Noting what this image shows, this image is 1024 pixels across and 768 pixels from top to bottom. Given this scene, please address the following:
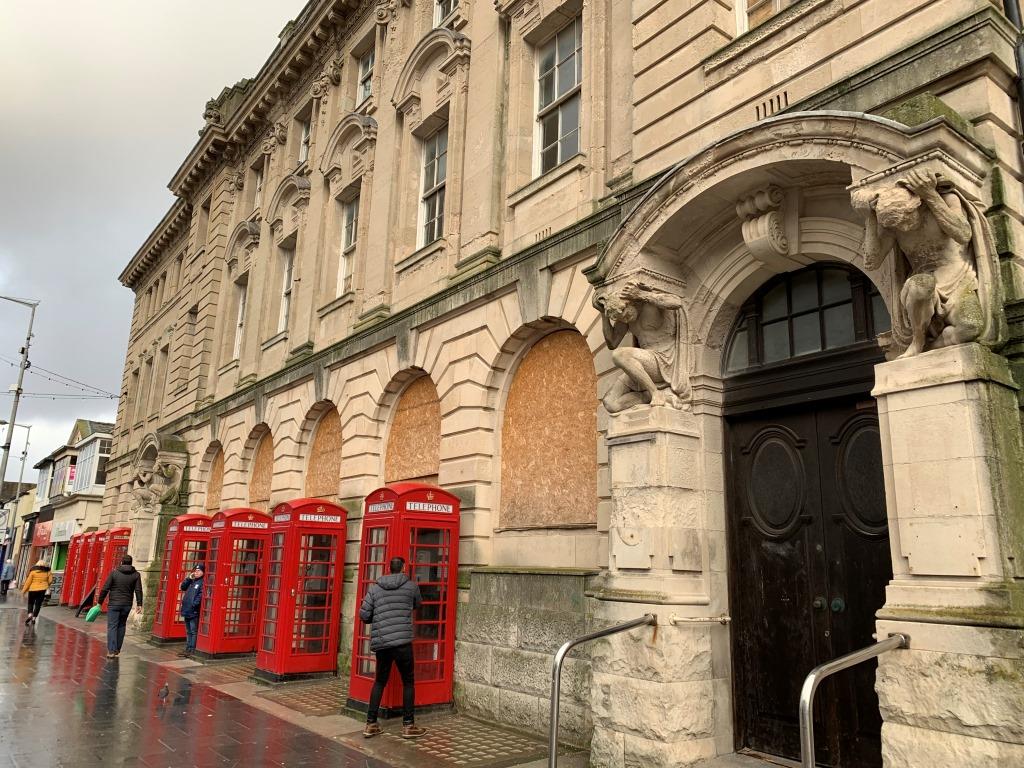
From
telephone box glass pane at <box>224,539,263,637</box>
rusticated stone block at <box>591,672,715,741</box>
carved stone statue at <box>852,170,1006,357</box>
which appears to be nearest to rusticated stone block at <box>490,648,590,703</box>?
rusticated stone block at <box>591,672,715,741</box>

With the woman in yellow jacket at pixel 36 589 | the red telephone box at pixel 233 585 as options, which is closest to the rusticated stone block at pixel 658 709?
the red telephone box at pixel 233 585

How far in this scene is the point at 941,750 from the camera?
4.73 m

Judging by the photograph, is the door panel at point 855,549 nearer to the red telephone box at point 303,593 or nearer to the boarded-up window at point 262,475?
the red telephone box at point 303,593

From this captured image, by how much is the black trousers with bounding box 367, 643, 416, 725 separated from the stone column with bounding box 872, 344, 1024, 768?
17.6 ft

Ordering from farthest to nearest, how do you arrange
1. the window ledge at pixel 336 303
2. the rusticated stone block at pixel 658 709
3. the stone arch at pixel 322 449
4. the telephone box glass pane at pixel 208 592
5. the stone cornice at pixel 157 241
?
1. the stone cornice at pixel 157 241
2. the window ledge at pixel 336 303
3. the telephone box glass pane at pixel 208 592
4. the stone arch at pixel 322 449
5. the rusticated stone block at pixel 658 709

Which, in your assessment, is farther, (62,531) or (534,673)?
(62,531)

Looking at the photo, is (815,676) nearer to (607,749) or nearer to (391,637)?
(607,749)

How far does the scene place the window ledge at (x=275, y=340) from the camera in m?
18.1

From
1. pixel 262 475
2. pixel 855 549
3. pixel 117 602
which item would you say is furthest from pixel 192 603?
pixel 855 549

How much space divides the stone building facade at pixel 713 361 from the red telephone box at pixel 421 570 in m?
0.27

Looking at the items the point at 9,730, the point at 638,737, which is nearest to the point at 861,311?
the point at 638,737

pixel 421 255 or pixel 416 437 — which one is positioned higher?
pixel 421 255

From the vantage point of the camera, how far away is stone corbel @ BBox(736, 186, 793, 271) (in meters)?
6.87

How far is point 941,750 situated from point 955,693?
378 millimetres
